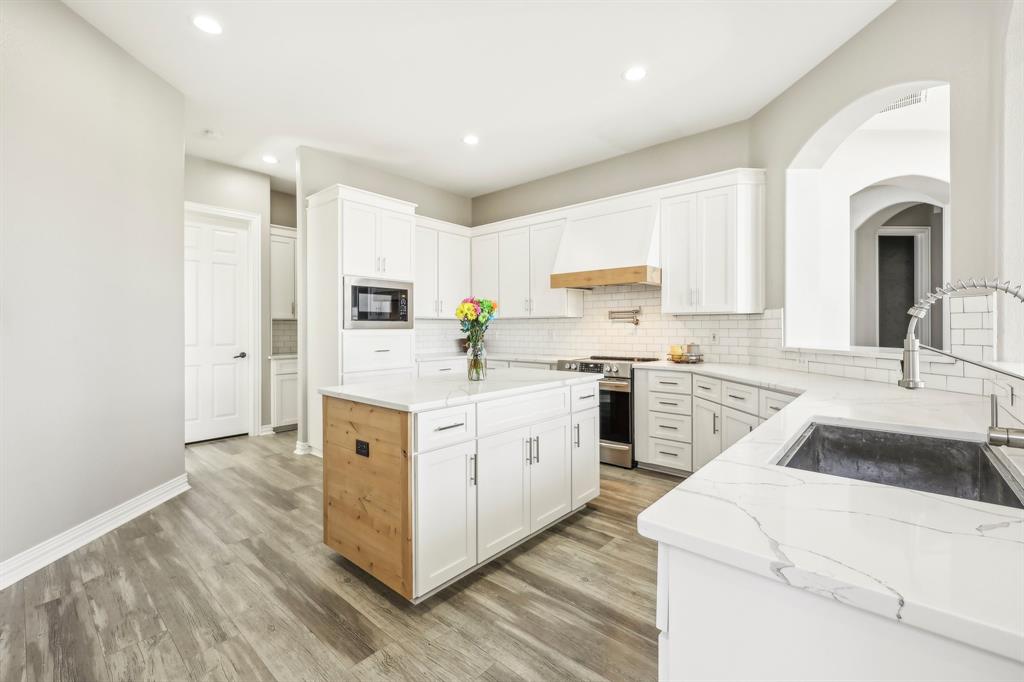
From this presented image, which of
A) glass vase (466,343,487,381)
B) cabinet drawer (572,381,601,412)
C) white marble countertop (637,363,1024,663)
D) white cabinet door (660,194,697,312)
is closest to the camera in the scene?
white marble countertop (637,363,1024,663)

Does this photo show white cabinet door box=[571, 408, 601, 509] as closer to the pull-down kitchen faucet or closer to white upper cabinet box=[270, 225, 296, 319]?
the pull-down kitchen faucet

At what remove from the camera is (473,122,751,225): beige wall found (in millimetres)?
3941

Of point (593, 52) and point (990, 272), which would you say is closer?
point (990, 272)

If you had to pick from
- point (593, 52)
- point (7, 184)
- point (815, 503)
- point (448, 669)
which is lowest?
point (448, 669)

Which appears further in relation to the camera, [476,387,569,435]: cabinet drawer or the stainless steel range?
the stainless steel range

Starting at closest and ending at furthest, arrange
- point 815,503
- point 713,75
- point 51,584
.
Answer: point 815,503, point 51,584, point 713,75

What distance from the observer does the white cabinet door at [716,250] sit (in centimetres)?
363

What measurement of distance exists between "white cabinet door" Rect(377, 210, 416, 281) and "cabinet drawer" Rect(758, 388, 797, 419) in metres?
3.38

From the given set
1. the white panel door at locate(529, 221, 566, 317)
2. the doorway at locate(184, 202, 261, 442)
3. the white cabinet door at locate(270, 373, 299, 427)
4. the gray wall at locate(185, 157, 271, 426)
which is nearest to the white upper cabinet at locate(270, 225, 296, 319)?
the gray wall at locate(185, 157, 271, 426)

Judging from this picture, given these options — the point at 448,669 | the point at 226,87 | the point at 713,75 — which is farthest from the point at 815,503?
the point at 226,87

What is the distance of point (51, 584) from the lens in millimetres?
2152

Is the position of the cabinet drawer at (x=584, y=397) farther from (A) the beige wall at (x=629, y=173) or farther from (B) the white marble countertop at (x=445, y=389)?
(A) the beige wall at (x=629, y=173)

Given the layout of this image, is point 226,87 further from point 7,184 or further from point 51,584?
point 51,584

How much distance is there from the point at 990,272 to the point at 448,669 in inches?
110
